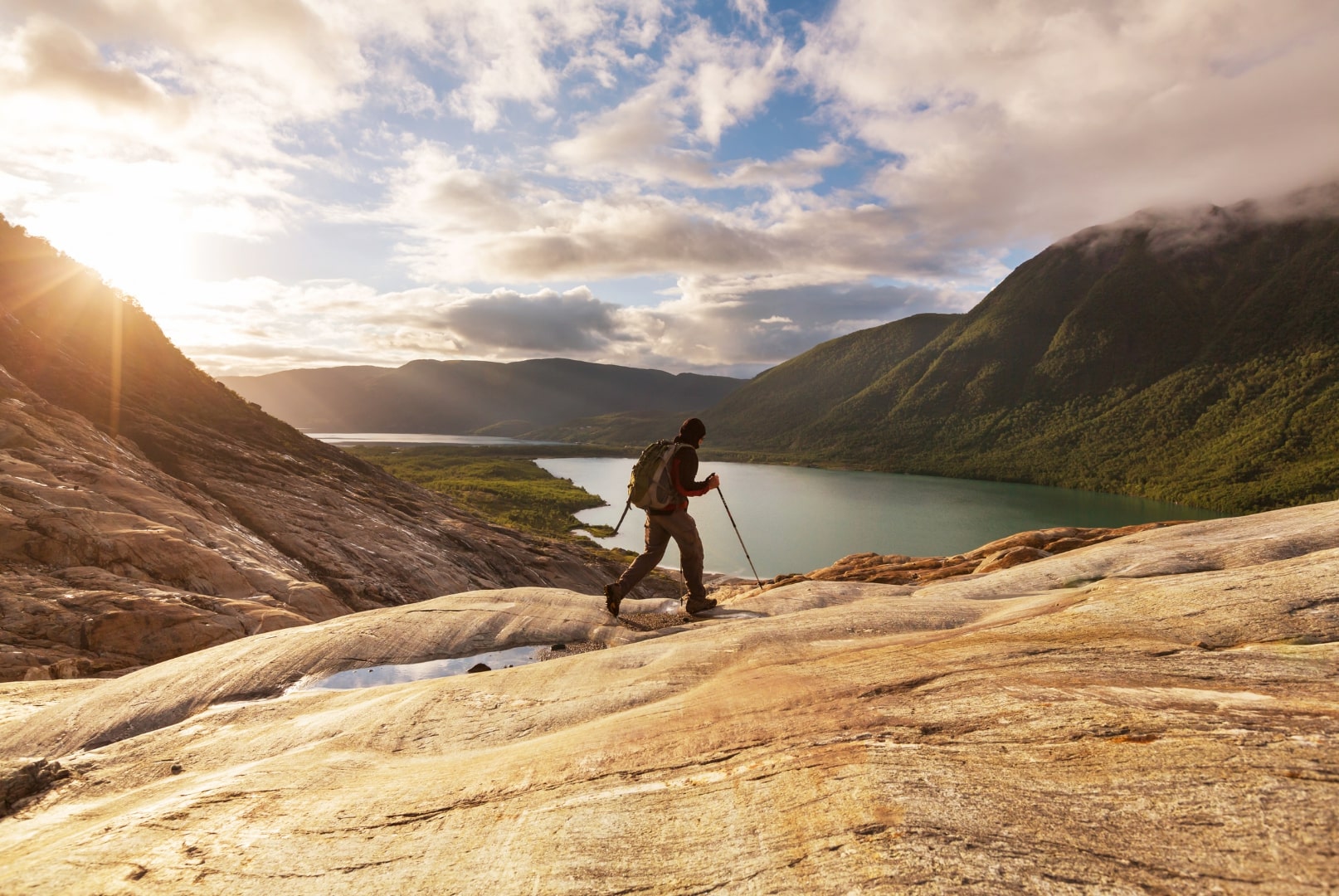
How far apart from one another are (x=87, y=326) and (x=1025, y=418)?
207266mm

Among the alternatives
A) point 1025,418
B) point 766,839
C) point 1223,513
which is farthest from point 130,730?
point 1025,418

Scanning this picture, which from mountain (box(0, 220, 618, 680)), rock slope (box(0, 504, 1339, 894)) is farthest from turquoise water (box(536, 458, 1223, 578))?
rock slope (box(0, 504, 1339, 894))

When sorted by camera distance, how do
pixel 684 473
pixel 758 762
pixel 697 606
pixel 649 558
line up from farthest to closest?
pixel 697 606, pixel 649 558, pixel 684 473, pixel 758 762

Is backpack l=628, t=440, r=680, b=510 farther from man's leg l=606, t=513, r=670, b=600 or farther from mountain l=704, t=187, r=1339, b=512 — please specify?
mountain l=704, t=187, r=1339, b=512

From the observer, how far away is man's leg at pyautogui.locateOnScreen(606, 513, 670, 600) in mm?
12047

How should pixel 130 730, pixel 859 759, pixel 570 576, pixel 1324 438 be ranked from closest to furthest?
pixel 859 759, pixel 130 730, pixel 570 576, pixel 1324 438

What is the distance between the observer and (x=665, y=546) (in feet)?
39.3

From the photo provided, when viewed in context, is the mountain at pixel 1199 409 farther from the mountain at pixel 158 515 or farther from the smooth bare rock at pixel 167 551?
the smooth bare rock at pixel 167 551

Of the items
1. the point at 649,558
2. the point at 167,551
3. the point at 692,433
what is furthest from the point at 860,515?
the point at 167,551

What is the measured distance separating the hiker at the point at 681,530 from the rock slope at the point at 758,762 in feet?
10.9

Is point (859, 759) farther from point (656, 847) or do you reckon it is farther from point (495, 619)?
point (495, 619)

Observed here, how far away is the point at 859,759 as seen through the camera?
167 inches

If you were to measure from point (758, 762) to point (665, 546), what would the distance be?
747 cm

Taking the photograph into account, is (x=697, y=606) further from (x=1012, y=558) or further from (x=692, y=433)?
(x=1012, y=558)
